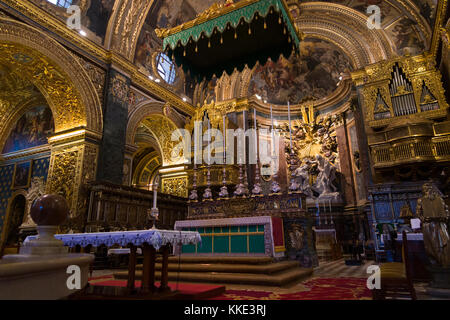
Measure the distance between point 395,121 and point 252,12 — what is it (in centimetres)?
676

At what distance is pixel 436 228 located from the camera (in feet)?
13.4

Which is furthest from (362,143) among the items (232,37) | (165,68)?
(165,68)

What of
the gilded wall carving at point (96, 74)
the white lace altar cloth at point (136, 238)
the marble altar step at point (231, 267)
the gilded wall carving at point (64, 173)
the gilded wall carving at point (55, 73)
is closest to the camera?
the white lace altar cloth at point (136, 238)

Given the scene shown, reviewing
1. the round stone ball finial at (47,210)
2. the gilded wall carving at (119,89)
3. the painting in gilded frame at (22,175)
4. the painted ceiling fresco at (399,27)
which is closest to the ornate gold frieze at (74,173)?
the gilded wall carving at (119,89)

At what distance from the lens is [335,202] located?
1254cm

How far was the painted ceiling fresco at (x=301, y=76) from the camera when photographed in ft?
44.9

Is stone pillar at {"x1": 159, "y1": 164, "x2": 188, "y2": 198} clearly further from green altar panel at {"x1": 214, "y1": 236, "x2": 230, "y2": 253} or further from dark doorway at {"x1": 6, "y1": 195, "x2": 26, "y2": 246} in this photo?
green altar panel at {"x1": 214, "y1": 236, "x2": 230, "y2": 253}

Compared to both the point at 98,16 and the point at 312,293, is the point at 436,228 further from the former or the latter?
the point at 98,16

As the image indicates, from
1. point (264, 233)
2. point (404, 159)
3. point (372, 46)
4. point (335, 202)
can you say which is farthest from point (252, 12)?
point (335, 202)

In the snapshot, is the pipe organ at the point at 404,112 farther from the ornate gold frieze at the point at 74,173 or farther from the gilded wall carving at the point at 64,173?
the gilded wall carving at the point at 64,173

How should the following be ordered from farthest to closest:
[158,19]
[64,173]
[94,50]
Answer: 1. [158,19]
2. [94,50]
3. [64,173]

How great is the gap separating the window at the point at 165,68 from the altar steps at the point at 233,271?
30.4 ft

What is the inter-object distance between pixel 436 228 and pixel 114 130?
9.03m

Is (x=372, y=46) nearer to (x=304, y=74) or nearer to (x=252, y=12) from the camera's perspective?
(x=304, y=74)
